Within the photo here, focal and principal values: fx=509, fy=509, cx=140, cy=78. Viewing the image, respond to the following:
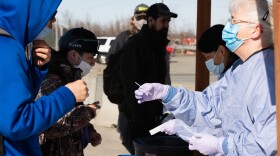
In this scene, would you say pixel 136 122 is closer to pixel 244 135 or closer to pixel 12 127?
pixel 244 135

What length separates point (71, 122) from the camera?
2.87 meters

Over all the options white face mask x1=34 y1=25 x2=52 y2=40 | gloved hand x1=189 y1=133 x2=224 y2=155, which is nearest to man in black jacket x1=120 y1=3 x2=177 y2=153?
gloved hand x1=189 y1=133 x2=224 y2=155

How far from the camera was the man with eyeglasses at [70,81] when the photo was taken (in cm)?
285

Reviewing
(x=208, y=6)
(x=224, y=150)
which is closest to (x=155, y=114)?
(x=208, y=6)

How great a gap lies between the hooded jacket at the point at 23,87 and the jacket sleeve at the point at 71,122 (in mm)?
495

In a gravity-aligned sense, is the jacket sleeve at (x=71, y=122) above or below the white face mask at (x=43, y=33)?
below

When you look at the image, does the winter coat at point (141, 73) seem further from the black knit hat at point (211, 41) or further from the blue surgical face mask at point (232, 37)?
the blue surgical face mask at point (232, 37)

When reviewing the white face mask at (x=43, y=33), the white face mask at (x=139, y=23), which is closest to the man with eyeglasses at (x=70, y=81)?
the white face mask at (x=43, y=33)

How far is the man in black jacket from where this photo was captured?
14.8ft

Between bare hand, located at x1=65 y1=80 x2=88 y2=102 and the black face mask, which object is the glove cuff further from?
the black face mask

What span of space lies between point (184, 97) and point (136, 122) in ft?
4.74

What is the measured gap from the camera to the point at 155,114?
179 inches

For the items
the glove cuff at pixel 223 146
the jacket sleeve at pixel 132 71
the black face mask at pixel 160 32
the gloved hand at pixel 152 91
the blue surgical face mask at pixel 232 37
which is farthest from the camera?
the black face mask at pixel 160 32

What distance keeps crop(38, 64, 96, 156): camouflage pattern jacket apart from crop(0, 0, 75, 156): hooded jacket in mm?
503
